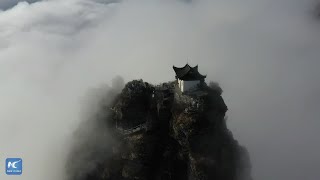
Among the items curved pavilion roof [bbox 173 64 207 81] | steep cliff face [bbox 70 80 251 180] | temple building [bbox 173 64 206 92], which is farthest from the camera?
curved pavilion roof [bbox 173 64 207 81]

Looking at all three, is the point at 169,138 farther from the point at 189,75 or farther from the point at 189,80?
the point at 189,75

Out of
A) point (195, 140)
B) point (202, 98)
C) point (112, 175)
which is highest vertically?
point (202, 98)

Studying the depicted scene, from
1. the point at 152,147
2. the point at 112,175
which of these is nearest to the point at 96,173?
the point at 112,175

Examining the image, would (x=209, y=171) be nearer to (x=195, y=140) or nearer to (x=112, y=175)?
(x=195, y=140)

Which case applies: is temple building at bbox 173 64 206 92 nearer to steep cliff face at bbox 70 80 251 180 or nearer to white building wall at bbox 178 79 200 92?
white building wall at bbox 178 79 200 92

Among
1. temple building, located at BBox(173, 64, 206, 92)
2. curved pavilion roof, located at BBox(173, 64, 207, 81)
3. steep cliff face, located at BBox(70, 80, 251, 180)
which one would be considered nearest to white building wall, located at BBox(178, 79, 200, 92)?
temple building, located at BBox(173, 64, 206, 92)

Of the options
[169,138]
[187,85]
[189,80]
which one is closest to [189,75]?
[189,80]

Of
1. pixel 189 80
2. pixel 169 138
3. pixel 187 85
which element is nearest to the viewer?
pixel 187 85

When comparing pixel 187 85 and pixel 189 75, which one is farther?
pixel 189 75

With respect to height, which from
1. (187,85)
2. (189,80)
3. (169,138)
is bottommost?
(169,138)
